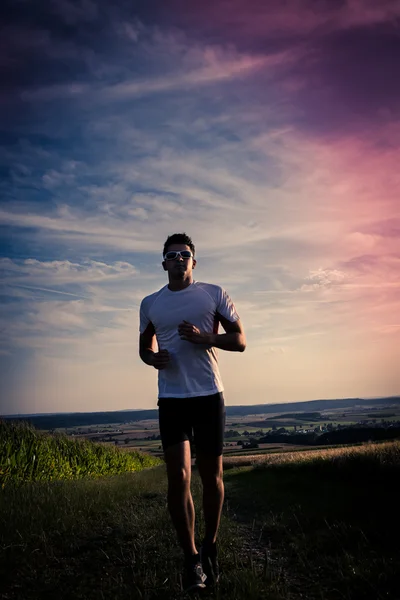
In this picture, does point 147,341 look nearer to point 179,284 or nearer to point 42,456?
point 179,284

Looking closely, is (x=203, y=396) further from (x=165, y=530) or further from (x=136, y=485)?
(x=136, y=485)

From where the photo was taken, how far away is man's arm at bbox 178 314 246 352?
15.3ft

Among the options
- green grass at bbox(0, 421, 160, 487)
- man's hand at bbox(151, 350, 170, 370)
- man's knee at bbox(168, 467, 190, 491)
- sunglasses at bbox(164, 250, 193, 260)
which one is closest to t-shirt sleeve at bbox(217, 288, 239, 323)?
sunglasses at bbox(164, 250, 193, 260)

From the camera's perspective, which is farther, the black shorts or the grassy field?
the black shorts

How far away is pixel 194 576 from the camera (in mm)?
4367

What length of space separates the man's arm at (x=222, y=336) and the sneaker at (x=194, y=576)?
1.91m

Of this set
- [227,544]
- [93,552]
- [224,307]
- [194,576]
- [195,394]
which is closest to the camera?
[194,576]

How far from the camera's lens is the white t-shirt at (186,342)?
15.8ft

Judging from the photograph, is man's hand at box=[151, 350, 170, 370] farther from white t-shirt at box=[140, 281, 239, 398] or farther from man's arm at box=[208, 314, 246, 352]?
man's arm at box=[208, 314, 246, 352]

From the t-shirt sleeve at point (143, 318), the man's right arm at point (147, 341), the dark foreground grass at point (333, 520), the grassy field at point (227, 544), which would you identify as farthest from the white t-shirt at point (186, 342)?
the dark foreground grass at point (333, 520)

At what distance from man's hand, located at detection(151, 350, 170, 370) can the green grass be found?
7.38 m

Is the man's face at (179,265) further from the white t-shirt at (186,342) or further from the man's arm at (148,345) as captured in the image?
the man's arm at (148,345)

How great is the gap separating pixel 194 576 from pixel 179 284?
8.75ft

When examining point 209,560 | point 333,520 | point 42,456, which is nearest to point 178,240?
point 209,560
